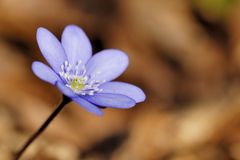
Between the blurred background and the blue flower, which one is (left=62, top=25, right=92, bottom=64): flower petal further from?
the blurred background

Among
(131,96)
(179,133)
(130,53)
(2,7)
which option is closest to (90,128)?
(179,133)

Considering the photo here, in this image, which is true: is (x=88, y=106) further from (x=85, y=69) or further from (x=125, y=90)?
(x=85, y=69)

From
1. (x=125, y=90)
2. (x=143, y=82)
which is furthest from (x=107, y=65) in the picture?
(x=143, y=82)

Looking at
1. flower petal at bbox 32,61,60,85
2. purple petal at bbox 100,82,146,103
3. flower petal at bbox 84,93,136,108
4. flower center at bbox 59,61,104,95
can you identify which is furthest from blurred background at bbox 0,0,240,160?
flower petal at bbox 32,61,60,85

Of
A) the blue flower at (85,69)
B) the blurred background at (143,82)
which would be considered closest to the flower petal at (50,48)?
the blue flower at (85,69)

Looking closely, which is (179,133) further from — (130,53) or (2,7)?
(2,7)

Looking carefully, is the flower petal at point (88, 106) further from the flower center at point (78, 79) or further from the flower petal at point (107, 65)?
the flower petal at point (107, 65)
